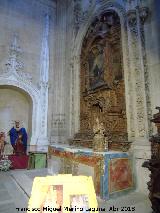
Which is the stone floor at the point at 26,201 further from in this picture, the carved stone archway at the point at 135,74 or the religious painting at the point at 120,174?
the carved stone archway at the point at 135,74

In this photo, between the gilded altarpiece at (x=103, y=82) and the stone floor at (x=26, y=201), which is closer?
the stone floor at (x=26, y=201)

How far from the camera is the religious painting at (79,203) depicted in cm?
139

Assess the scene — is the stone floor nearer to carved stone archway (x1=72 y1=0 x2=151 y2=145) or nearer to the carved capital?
carved stone archway (x1=72 y1=0 x2=151 y2=145)

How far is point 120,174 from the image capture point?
14.0 ft

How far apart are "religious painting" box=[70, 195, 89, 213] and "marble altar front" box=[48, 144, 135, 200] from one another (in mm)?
2652

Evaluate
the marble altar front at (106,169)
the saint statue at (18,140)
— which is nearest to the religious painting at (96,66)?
the marble altar front at (106,169)

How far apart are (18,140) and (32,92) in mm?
2329

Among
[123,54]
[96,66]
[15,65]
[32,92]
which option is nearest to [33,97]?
[32,92]

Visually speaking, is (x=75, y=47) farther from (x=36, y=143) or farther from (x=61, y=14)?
(x=36, y=143)

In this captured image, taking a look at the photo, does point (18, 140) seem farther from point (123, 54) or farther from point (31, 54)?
point (123, 54)

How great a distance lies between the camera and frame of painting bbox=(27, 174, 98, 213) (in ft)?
4.56

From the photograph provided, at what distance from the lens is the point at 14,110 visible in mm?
9172

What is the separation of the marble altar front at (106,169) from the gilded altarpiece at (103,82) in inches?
33.0

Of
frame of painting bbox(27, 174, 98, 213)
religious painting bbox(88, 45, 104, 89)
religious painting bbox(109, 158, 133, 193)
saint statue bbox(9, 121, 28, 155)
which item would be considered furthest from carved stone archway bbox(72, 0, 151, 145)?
saint statue bbox(9, 121, 28, 155)
